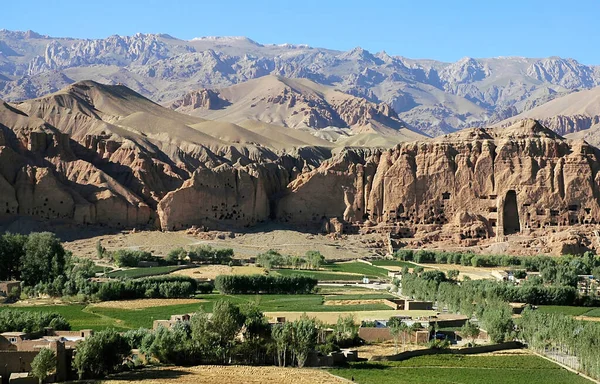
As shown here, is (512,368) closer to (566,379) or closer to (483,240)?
(566,379)

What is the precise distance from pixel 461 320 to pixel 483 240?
53804mm

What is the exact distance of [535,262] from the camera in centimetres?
12169

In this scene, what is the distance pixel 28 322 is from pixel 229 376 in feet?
55.3

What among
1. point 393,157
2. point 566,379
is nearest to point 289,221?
point 393,157

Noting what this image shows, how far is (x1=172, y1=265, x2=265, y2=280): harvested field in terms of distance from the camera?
115m

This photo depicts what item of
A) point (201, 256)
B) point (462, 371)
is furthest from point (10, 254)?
point (462, 371)

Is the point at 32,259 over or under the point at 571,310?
over

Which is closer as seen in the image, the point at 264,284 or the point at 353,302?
the point at 353,302

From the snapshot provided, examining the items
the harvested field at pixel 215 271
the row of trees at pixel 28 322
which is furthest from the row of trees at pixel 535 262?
the row of trees at pixel 28 322

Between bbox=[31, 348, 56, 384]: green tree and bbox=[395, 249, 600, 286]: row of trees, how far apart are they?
6235 centimetres

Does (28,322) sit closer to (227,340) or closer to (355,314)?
(227,340)

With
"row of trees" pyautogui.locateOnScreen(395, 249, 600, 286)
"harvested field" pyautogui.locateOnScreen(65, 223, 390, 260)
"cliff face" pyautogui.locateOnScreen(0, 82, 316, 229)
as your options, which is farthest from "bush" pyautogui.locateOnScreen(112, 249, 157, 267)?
"row of trees" pyautogui.locateOnScreen(395, 249, 600, 286)

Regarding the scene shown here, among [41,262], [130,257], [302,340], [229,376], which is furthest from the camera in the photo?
[130,257]

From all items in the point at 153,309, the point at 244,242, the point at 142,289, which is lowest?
the point at 153,309
